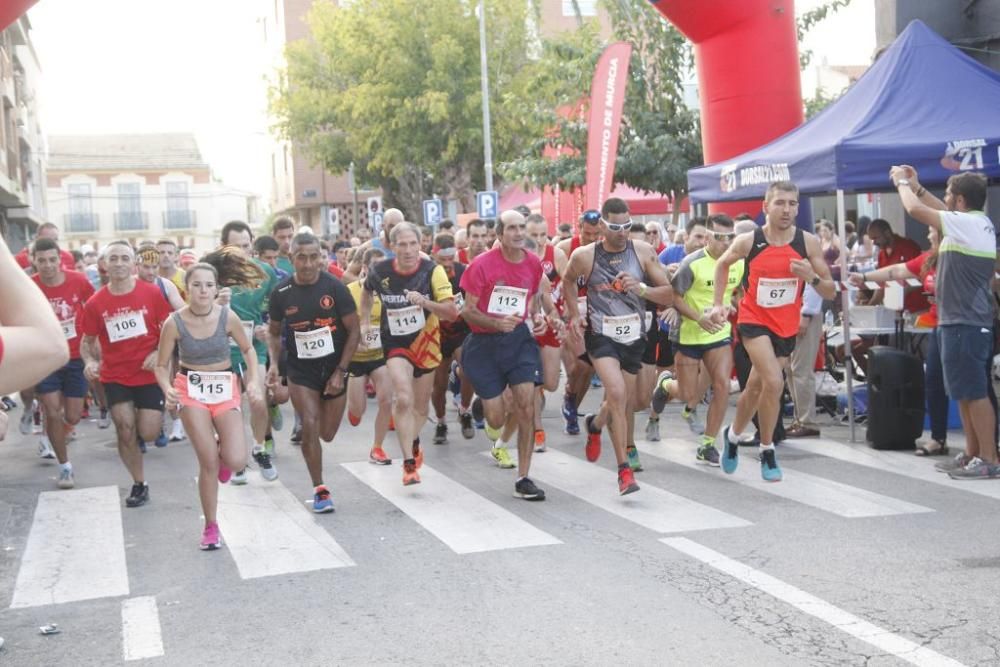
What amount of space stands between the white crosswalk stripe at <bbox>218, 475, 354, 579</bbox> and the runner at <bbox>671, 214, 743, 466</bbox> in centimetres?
334

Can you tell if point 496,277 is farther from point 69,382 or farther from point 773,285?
point 69,382

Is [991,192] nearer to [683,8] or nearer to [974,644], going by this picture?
[683,8]

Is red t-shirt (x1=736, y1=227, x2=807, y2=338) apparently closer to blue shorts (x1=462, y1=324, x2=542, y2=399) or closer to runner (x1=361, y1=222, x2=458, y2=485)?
blue shorts (x1=462, y1=324, x2=542, y2=399)

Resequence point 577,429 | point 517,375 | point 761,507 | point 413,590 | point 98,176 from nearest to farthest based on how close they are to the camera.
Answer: point 413,590 < point 761,507 < point 517,375 < point 577,429 < point 98,176

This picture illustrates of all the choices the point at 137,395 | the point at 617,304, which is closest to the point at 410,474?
the point at 617,304

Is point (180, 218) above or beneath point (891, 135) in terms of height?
above

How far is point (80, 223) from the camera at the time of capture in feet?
285

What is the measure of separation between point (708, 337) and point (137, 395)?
14.4ft

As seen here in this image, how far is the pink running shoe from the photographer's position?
7.60m

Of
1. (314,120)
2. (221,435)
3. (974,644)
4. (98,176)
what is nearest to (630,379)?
(221,435)

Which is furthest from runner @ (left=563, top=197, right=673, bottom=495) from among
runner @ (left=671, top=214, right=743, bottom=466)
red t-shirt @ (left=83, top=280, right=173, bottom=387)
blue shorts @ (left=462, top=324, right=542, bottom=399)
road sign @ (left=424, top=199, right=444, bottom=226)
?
road sign @ (left=424, top=199, right=444, bottom=226)

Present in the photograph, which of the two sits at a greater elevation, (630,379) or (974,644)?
(630,379)

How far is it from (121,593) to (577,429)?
6087 mm

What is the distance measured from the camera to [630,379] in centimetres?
903
